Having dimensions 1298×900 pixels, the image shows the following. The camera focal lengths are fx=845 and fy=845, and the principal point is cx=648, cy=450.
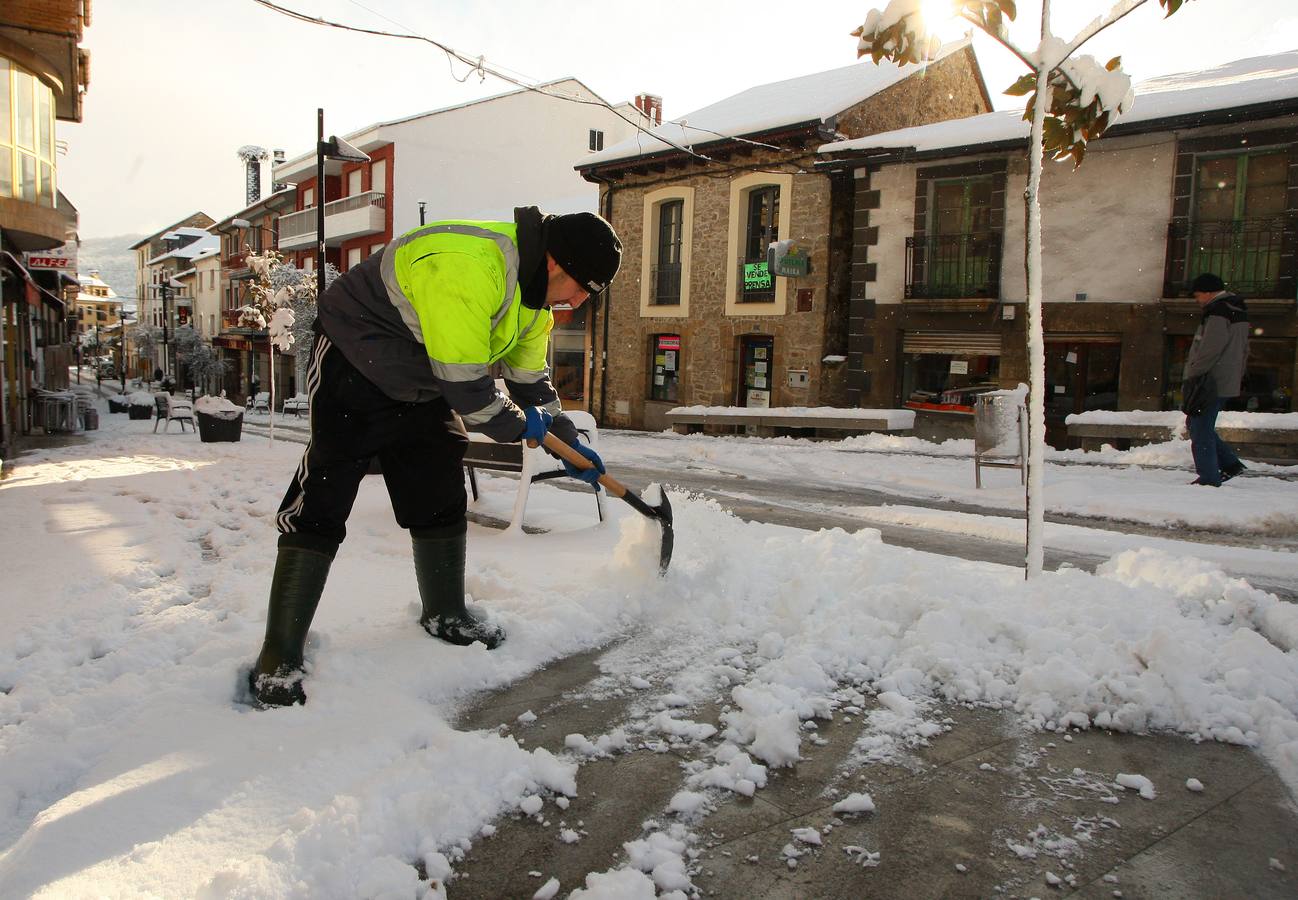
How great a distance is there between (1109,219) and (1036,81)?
10.7m

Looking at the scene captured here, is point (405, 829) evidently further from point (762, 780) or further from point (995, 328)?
point (995, 328)

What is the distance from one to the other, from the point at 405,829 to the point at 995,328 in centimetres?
1389

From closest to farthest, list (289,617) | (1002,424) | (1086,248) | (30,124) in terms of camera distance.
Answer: (289,617)
(1002,424)
(30,124)
(1086,248)

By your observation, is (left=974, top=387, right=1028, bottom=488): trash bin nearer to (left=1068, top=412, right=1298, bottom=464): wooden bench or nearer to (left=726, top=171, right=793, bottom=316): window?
(left=1068, top=412, right=1298, bottom=464): wooden bench

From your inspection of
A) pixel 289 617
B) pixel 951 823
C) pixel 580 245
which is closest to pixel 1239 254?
pixel 580 245

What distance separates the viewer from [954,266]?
14312 mm

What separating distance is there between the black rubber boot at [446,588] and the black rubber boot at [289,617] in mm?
412

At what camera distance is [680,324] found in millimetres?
18828

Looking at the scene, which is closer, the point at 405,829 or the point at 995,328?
the point at 405,829

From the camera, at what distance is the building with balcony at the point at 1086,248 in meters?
11.7

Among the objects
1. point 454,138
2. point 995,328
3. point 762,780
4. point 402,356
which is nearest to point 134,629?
point 402,356

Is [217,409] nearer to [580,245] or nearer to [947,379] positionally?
[947,379]

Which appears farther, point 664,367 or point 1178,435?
point 664,367

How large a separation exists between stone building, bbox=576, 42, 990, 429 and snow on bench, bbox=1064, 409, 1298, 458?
519 centimetres
